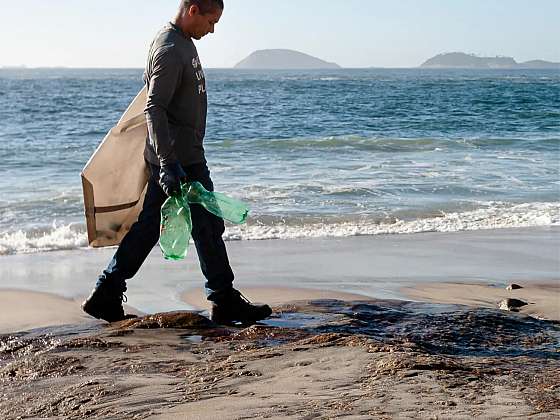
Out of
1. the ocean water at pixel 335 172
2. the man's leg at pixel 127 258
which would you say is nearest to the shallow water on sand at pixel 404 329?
the man's leg at pixel 127 258

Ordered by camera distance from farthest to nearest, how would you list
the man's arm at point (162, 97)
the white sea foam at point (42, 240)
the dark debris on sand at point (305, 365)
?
the white sea foam at point (42, 240), the man's arm at point (162, 97), the dark debris on sand at point (305, 365)

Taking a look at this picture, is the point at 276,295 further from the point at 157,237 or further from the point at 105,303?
the point at 105,303

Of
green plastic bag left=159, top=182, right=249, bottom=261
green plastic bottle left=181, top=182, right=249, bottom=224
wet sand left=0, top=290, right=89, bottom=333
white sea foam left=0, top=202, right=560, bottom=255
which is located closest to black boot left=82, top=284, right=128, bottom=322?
wet sand left=0, top=290, right=89, bottom=333

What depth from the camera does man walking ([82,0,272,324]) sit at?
4.67m

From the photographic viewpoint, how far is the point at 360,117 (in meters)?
30.2

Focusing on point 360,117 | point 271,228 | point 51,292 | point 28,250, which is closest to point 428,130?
point 360,117

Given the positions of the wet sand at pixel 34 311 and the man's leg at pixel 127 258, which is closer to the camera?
the man's leg at pixel 127 258

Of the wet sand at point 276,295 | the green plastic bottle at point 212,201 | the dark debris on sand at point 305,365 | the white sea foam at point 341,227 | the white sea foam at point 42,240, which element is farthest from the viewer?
the white sea foam at point 341,227

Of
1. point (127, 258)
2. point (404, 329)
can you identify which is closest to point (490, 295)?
point (404, 329)

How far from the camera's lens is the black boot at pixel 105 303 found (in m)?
5.04

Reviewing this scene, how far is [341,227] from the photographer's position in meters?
9.16

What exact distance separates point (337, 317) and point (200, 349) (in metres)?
1.01

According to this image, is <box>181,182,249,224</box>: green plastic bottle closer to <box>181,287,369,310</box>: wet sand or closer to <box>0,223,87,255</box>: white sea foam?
<box>181,287,369,310</box>: wet sand

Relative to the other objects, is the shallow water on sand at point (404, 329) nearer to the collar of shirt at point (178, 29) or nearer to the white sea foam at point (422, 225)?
the collar of shirt at point (178, 29)
